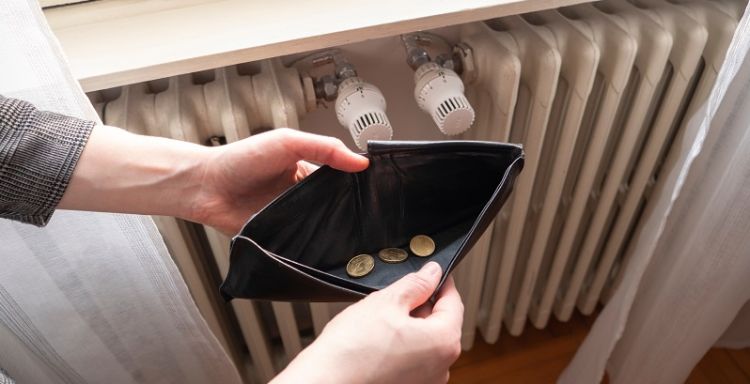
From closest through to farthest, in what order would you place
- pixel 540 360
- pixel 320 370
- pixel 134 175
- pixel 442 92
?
pixel 320 370
pixel 134 175
pixel 442 92
pixel 540 360

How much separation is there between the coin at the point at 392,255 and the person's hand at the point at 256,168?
0.38 feet

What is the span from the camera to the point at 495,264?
1.00 metres

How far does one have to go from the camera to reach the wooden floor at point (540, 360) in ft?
3.77

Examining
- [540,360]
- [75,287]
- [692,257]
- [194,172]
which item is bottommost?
[540,360]

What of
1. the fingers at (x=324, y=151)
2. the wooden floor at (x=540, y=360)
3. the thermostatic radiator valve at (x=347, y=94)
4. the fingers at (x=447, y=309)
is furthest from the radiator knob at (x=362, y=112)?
the wooden floor at (x=540, y=360)

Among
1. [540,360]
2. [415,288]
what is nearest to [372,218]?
[415,288]

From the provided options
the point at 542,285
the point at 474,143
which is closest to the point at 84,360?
the point at 474,143

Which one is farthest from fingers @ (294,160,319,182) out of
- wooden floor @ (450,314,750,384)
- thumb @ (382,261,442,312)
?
wooden floor @ (450,314,750,384)

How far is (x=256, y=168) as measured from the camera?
0.57m

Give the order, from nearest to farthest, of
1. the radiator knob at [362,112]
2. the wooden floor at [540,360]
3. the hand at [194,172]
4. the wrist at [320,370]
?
the wrist at [320,370], the hand at [194,172], the radiator knob at [362,112], the wooden floor at [540,360]

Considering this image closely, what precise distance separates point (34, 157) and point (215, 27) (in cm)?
25

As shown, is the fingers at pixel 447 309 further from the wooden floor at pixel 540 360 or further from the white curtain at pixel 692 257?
the wooden floor at pixel 540 360

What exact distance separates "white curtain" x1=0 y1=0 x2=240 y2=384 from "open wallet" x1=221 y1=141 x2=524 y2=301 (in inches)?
7.1

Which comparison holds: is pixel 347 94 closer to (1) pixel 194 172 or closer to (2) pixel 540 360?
(1) pixel 194 172
